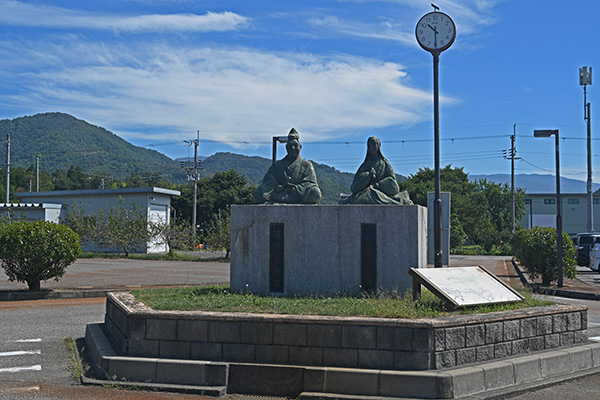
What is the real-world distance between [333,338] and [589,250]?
27.2m

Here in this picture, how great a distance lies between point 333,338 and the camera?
743 centimetres

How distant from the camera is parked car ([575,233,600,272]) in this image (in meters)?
29.8

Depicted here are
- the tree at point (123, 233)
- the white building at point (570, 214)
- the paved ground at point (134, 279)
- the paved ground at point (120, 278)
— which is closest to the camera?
the paved ground at point (134, 279)

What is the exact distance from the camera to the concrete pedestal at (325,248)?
10.9m

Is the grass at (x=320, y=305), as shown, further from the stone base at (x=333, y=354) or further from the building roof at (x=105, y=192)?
the building roof at (x=105, y=192)

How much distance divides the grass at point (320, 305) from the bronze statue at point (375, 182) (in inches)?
79.0

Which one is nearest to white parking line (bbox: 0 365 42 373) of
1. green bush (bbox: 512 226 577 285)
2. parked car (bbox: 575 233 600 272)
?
green bush (bbox: 512 226 577 285)

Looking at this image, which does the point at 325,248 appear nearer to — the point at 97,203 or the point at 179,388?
the point at 179,388

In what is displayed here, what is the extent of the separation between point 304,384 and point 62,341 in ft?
17.9

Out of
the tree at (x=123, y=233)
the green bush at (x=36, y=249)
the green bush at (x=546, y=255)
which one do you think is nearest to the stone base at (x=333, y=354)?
the green bush at (x=36, y=249)

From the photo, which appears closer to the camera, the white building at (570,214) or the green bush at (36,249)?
the green bush at (36,249)

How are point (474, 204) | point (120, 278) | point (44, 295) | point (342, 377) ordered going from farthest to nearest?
1. point (474, 204)
2. point (120, 278)
3. point (44, 295)
4. point (342, 377)

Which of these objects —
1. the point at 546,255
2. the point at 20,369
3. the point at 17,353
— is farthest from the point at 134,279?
the point at 546,255

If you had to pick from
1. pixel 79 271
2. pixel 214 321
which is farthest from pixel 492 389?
pixel 79 271
